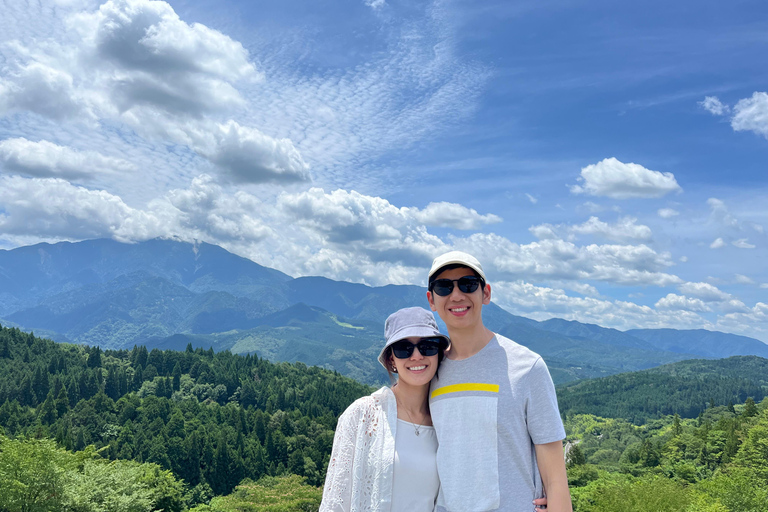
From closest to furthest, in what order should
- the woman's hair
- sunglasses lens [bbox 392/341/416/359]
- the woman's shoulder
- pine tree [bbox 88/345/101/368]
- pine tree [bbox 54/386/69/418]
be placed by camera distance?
the woman's shoulder < sunglasses lens [bbox 392/341/416/359] < the woman's hair < pine tree [bbox 54/386/69/418] < pine tree [bbox 88/345/101/368]

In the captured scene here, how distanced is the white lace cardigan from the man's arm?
142 cm

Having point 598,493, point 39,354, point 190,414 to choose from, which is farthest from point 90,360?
point 598,493

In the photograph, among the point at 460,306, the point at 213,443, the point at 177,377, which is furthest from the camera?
the point at 177,377

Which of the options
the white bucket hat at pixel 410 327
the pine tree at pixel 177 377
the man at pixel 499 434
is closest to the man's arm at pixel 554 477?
the man at pixel 499 434

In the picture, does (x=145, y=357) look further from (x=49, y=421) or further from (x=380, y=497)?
(x=380, y=497)

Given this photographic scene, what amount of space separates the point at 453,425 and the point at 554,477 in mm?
984

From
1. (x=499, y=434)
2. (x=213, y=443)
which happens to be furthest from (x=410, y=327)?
(x=213, y=443)

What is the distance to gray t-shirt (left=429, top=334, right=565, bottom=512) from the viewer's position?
444 cm

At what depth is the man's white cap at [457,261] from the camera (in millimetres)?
4918

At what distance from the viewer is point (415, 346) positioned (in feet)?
16.5

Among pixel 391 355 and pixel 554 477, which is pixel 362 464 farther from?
pixel 554 477

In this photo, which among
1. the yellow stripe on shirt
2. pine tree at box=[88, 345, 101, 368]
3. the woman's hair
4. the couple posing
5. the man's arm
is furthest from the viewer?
pine tree at box=[88, 345, 101, 368]

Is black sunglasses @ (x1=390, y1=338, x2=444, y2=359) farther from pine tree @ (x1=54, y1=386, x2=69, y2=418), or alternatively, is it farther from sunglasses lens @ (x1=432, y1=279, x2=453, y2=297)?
pine tree @ (x1=54, y1=386, x2=69, y2=418)

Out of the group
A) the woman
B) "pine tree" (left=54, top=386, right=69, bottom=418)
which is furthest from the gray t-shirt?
"pine tree" (left=54, top=386, right=69, bottom=418)
